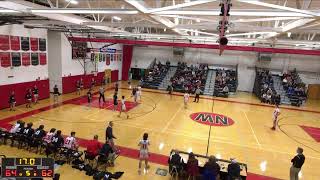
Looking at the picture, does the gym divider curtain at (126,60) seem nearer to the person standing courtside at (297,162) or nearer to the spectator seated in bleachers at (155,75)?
the spectator seated in bleachers at (155,75)

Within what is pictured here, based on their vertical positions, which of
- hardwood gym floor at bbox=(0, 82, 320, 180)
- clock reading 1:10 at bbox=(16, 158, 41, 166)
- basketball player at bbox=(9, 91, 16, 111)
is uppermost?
clock reading 1:10 at bbox=(16, 158, 41, 166)

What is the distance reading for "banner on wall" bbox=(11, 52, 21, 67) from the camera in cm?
1719

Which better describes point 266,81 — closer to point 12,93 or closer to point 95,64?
point 95,64

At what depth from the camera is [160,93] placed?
89.4ft

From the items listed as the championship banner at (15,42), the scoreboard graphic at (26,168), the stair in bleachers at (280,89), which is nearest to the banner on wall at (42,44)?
the championship banner at (15,42)

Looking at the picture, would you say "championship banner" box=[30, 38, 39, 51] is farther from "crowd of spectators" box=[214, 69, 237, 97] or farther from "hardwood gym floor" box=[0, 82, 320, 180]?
"crowd of spectators" box=[214, 69, 237, 97]

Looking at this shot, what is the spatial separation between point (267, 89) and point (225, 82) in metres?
4.77

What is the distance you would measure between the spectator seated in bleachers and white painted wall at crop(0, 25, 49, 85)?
13142mm

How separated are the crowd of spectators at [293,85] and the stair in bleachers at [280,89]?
41 centimetres

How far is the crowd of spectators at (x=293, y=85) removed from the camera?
88.7 feet

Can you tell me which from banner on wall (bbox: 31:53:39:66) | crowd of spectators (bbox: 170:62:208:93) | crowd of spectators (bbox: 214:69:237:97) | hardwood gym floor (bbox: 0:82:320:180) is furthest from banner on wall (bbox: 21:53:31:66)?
crowd of spectators (bbox: 214:69:237:97)

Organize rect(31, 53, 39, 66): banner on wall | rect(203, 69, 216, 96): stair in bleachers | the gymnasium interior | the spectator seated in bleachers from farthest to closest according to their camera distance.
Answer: the spectator seated in bleachers → rect(203, 69, 216, 96): stair in bleachers → rect(31, 53, 39, 66): banner on wall → the gymnasium interior

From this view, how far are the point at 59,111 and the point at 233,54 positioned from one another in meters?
23.8

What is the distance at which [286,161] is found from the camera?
36.7 ft
